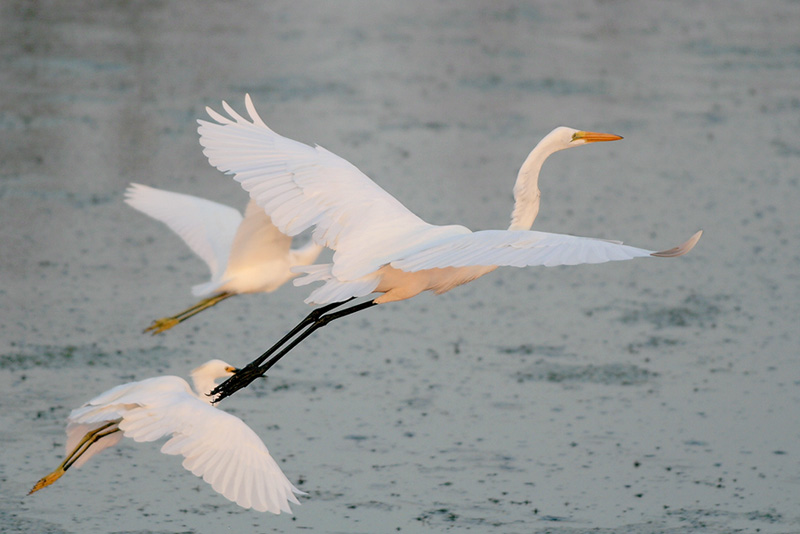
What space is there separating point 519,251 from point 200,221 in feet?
12.0

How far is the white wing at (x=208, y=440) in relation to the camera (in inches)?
205

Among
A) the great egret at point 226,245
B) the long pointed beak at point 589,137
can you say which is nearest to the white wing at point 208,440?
the great egret at point 226,245

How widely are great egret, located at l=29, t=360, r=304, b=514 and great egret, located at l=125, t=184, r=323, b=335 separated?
210cm

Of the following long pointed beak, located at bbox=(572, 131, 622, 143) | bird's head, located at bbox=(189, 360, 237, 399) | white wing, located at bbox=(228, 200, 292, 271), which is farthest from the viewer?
white wing, located at bbox=(228, 200, 292, 271)

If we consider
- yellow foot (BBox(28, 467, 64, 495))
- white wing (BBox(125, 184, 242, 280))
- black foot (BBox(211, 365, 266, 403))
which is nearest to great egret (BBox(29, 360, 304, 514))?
yellow foot (BBox(28, 467, 64, 495))

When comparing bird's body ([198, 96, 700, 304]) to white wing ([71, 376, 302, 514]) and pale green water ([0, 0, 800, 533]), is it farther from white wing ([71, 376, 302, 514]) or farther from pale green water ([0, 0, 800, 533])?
pale green water ([0, 0, 800, 533])

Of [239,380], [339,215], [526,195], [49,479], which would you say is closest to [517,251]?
[339,215]

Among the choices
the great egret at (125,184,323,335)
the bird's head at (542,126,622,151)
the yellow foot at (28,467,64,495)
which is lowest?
the yellow foot at (28,467,64,495)

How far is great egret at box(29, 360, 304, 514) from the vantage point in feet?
17.1

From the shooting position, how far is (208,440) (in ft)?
17.6

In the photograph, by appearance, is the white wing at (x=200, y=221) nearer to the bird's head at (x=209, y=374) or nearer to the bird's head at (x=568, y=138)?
the bird's head at (x=209, y=374)

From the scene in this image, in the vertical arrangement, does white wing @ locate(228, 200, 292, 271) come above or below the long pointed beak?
below

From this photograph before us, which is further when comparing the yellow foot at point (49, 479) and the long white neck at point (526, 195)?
the long white neck at point (526, 195)

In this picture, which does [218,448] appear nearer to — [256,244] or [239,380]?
[239,380]
